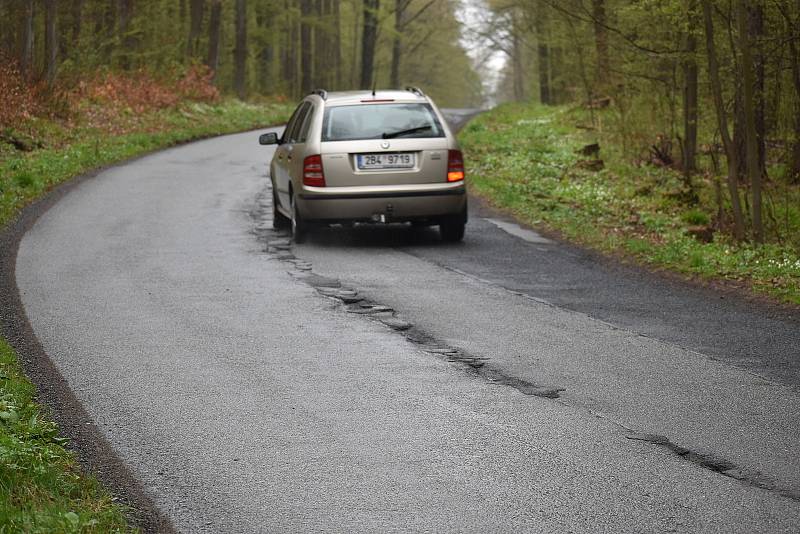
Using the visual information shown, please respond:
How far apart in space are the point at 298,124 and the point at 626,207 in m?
5.66

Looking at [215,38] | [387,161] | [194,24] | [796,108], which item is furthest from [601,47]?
[215,38]

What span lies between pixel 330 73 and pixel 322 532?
64.3 m

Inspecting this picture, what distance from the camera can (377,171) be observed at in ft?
43.2

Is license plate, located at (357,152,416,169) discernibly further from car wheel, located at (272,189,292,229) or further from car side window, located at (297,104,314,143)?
car wheel, located at (272,189,292,229)

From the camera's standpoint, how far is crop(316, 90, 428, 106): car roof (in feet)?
45.5

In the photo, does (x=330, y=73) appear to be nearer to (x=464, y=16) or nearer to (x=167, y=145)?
(x=464, y=16)

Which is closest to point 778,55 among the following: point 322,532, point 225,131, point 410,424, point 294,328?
point 294,328

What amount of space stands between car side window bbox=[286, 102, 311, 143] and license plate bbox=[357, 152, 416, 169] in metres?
1.51

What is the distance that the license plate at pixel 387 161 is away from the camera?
13164 millimetres

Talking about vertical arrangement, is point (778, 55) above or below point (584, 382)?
above

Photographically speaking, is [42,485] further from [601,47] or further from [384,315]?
[601,47]

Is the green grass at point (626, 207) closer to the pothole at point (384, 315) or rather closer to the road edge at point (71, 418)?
the pothole at point (384, 315)

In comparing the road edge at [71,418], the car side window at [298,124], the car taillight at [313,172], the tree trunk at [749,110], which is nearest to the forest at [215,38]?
the car side window at [298,124]

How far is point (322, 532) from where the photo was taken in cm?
452
